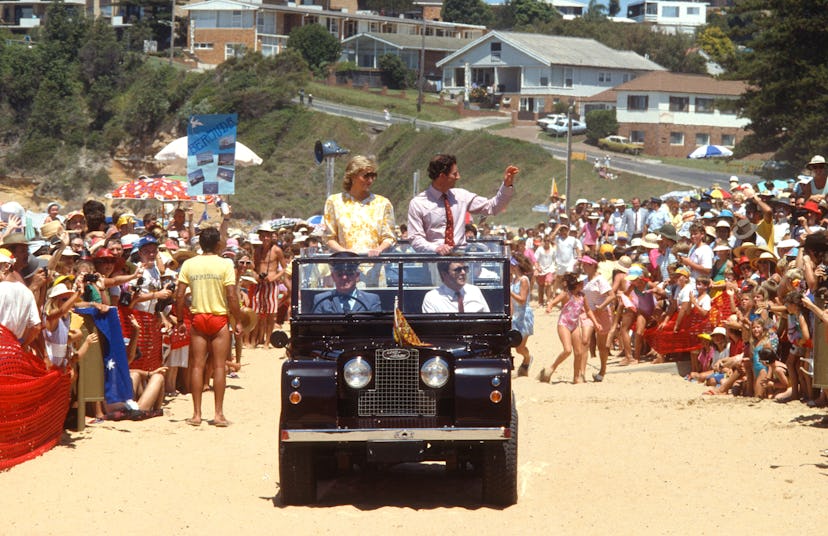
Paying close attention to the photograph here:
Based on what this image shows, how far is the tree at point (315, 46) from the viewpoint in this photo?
97312mm

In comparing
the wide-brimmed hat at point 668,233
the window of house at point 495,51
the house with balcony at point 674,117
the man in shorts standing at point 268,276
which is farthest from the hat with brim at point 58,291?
the window of house at point 495,51

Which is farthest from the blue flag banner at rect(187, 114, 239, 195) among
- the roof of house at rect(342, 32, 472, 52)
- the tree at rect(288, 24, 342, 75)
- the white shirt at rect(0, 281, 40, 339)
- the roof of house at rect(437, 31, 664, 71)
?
the roof of house at rect(342, 32, 472, 52)

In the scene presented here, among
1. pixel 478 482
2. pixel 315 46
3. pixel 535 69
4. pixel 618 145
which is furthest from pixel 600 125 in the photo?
pixel 478 482

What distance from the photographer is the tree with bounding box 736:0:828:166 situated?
41250 mm

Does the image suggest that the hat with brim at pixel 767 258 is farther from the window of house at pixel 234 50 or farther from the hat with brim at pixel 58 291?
the window of house at pixel 234 50

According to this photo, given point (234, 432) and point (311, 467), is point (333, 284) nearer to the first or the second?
point (311, 467)

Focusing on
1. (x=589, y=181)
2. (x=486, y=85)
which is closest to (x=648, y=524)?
(x=589, y=181)

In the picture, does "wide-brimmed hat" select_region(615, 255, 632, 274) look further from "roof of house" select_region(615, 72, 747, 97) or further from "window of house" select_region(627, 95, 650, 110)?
"roof of house" select_region(615, 72, 747, 97)

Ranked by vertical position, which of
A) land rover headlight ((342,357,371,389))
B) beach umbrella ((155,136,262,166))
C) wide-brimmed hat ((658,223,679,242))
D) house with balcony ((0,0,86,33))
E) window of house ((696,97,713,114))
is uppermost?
house with balcony ((0,0,86,33))

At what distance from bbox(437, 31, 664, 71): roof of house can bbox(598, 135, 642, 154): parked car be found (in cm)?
1473

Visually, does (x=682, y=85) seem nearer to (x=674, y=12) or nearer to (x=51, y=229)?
(x=51, y=229)

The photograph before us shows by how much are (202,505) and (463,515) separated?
192 centimetres

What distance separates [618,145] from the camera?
75812 mm

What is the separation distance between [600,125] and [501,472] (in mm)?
70650
